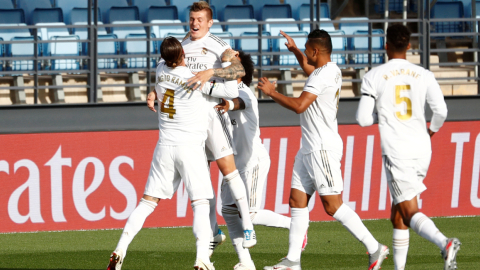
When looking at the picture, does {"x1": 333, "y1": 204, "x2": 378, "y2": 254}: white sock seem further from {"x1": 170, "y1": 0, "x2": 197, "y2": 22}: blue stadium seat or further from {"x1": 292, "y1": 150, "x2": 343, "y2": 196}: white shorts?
{"x1": 170, "y1": 0, "x2": 197, "y2": 22}: blue stadium seat

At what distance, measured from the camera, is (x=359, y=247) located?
26.7 ft

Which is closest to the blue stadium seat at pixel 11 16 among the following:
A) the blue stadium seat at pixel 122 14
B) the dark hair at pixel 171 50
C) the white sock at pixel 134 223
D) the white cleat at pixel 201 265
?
the blue stadium seat at pixel 122 14

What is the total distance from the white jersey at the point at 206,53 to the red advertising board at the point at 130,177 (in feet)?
14.6

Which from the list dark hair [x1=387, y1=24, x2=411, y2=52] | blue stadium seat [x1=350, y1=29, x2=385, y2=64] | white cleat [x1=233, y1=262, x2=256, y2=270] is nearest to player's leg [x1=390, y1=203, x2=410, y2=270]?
dark hair [x1=387, y1=24, x2=411, y2=52]

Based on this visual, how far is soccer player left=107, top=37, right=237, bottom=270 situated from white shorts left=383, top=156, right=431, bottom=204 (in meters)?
1.53

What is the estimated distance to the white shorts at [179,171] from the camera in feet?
19.0

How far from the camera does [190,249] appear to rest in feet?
26.7

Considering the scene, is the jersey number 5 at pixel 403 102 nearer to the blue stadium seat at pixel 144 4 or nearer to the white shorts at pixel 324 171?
the white shorts at pixel 324 171

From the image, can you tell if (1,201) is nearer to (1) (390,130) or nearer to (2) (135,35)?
(2) (135,35)

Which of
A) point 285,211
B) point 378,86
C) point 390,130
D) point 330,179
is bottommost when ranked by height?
point 285,211

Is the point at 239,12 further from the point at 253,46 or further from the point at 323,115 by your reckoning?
the point at 323,115

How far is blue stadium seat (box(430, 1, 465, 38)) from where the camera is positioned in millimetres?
14344

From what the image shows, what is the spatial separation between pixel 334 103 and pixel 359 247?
2610 millimetres

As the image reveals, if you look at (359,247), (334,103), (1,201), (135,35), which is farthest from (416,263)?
(135,35)
